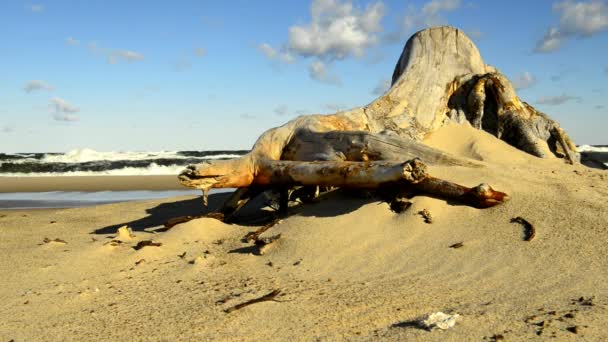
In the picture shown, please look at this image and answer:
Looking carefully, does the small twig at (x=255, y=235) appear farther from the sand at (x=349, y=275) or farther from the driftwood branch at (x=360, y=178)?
the driftwood branch at (x=360, y=178)

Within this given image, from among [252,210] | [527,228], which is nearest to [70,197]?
[252,210]

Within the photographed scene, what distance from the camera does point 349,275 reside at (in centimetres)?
355

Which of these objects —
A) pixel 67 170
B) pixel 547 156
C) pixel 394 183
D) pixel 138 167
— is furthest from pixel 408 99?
pixel 67 170

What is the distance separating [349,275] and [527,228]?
139cm

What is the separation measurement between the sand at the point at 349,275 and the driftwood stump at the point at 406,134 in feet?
1.01

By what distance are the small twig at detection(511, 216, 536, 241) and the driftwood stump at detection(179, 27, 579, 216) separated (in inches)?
11.1

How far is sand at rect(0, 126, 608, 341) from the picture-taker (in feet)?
8.81

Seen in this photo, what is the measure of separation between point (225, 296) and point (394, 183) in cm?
169

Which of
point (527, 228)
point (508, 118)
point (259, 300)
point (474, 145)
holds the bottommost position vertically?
point (259, 300)

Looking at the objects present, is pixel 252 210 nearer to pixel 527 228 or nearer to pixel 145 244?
pixel 145 244

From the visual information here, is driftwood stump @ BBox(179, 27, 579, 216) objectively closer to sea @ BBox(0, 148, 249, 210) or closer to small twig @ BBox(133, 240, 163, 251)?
small twig @ BBox(133, 240, 163, 251)

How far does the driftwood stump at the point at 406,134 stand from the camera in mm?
4508

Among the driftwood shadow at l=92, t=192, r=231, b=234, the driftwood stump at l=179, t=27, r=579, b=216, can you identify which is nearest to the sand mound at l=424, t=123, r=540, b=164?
the driftwood stump at l=179, t=27, r=579, b=216

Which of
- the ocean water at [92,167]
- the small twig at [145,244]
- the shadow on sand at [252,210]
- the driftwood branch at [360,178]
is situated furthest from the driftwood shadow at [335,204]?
the ocean water at [92,167]
